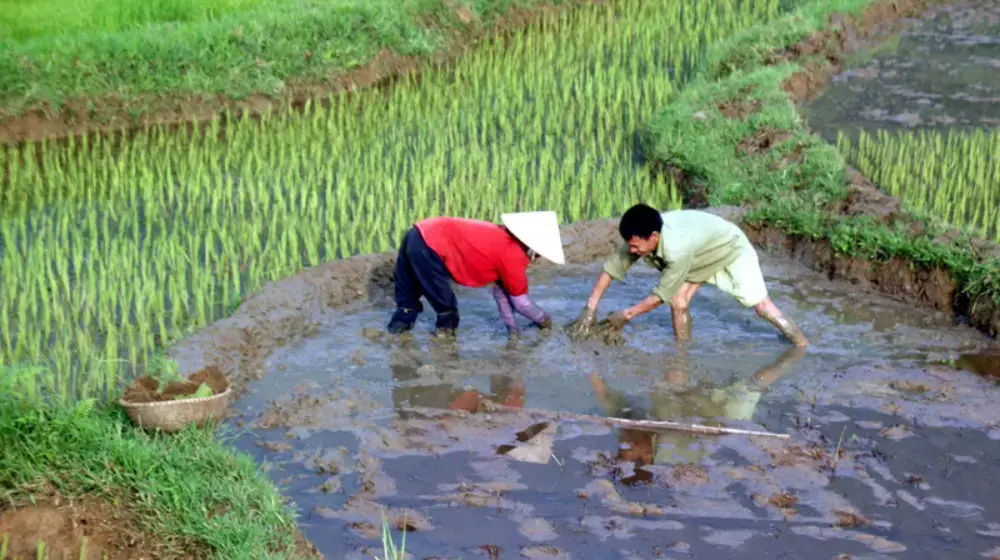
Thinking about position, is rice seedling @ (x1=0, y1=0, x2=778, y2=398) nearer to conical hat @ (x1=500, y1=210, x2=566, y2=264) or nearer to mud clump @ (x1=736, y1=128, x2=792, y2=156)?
mud clump @ (x1=736, y1=128, x2=792, y2=156)

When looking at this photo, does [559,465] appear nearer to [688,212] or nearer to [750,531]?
[750,531]

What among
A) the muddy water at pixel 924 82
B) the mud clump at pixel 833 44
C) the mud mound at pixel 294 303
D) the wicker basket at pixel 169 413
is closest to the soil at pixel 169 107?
the mud mound at pixel 294 303

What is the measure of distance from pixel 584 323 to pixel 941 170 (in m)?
3.41

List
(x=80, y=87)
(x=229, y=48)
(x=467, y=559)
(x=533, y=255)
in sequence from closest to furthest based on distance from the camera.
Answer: (x=467, y=559) < (x=533, y=255) < (x=80, y=87) < (x=229, y=48)

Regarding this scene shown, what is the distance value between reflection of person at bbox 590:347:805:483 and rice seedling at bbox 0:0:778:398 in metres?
2.05

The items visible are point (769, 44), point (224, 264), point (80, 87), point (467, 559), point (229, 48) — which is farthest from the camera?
point (769, 44)

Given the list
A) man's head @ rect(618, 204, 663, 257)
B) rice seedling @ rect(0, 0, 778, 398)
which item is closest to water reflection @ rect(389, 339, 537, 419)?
man's head @ rect(618, 204, 663, 257)

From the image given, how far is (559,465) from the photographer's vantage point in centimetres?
462

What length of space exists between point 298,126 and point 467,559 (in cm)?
549

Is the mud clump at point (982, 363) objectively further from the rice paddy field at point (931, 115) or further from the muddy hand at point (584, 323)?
the muddy hand at point (584, 323)

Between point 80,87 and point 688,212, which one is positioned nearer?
point 688,212

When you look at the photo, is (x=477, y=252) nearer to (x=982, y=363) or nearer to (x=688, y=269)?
(x=688, y=269)

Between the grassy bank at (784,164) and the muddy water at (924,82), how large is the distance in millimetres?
342

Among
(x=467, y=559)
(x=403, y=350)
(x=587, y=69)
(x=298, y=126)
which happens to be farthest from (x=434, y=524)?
(x=587, y=69)
